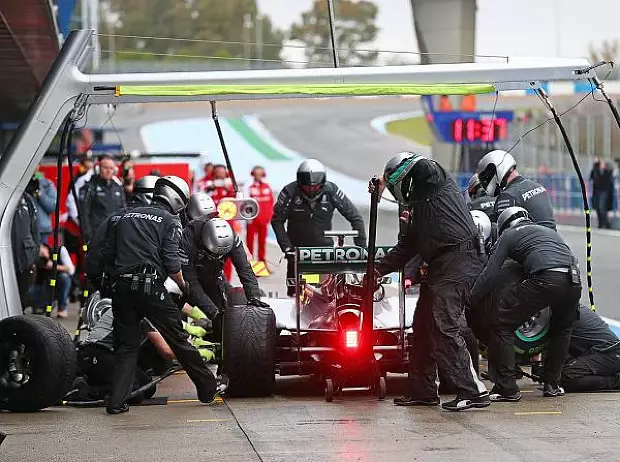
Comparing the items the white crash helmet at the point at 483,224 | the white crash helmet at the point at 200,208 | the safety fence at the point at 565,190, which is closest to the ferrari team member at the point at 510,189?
the white crash helmet at the point at 483,224

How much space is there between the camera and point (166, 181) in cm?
1090

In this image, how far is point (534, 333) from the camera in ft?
36.6

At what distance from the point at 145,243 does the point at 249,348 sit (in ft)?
3.94

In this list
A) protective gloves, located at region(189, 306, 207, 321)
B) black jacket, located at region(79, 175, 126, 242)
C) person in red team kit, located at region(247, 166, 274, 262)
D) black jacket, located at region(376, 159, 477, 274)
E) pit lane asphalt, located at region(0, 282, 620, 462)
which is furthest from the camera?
person in red team kit, located at region(247, 166, 274, 262)

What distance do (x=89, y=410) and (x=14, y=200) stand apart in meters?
2.21

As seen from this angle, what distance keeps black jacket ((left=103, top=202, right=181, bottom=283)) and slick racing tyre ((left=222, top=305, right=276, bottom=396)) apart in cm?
71

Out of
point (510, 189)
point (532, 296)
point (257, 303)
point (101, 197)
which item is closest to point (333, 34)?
point (510, 189)

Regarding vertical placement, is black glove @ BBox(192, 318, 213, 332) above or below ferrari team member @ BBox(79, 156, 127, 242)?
below

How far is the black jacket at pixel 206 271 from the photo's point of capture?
1146 centimetres

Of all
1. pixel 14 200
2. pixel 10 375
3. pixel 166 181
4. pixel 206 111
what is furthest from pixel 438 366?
pixel 206 111

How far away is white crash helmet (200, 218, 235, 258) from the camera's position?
11.5 metres

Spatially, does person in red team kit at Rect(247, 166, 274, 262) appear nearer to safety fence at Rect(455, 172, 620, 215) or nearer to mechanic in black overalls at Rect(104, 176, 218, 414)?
mechanic in black overalls at Rect(104, 176, 218, 414)

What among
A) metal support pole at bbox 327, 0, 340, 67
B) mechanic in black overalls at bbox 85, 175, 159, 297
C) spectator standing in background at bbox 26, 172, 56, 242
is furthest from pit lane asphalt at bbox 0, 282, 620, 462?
spectator standing in background at bbox 26, 172, 56, 242

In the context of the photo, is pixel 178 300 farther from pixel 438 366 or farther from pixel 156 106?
pixel 156 106
